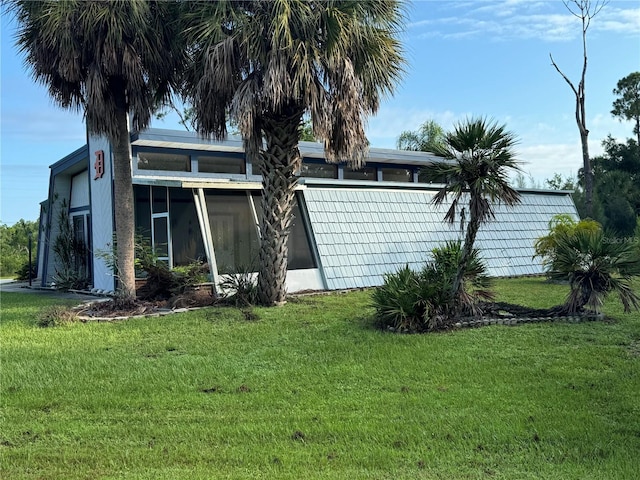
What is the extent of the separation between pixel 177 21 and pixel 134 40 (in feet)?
3.09

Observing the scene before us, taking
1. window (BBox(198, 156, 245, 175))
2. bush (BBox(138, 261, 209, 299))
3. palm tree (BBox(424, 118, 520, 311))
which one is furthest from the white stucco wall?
palm tree (BBox(424, 118, 520, 311))

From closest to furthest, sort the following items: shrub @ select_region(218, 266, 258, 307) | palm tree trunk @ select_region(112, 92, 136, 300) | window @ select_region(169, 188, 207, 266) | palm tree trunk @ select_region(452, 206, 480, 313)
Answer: palm tree trunk @ select_region(452, 206, 480, 313) < shrub @ select_region(218, 266, 258, 307) < palm tree trunk @ select_region(112, 92, 136, 300) < window @ select_region(169, 188, 207, 266)

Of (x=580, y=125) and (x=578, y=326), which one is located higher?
(x=580, y=125)

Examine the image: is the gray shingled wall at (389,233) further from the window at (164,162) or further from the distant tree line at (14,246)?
the distant tree line at (14,246)

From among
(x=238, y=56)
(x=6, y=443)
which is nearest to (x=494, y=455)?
(x=6, y=443)

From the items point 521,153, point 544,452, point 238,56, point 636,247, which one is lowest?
point 544,452

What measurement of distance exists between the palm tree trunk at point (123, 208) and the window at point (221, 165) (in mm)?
5375

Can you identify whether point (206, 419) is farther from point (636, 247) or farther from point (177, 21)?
point (177, 21)

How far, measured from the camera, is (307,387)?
5.34m

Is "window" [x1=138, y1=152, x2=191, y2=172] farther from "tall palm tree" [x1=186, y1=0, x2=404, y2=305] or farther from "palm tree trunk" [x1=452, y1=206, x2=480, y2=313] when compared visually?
"palm tree trunk" [x1=452, y1=206, x2=480, y2=313]

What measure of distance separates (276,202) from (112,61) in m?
4.20

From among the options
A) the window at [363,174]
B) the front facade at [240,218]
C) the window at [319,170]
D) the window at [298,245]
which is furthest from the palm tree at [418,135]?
the window at [298,245]

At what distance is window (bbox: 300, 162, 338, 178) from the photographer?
20.2 metres

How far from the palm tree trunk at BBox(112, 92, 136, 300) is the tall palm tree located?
1.69m
